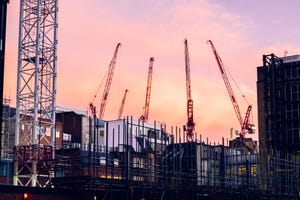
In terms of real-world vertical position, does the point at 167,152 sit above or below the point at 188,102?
below

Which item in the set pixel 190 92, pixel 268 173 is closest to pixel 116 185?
pixel 268 173

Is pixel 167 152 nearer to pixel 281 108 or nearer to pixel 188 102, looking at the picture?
pixel 281 108

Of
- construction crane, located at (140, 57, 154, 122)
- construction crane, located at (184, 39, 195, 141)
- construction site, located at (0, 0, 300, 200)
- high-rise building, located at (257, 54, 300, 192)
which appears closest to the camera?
construction site, located at (0, 0, 300, 200)

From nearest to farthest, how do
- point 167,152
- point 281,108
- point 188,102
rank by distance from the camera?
point 167,152 → point 281,108 → point 188,102

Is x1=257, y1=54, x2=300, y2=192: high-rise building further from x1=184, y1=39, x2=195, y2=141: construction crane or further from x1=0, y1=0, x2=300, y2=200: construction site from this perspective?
x1=184, y1=39, x2=195, y2=141: construction crane

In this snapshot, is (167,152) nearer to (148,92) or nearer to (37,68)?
(37,68)

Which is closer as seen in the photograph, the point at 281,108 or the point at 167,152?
the point at 167,152

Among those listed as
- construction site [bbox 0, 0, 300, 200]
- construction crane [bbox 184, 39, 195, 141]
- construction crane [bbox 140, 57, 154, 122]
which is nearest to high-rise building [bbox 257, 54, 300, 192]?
construction site [bbox 0, 0, 300, 200]

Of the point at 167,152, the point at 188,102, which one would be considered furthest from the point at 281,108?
the point at 188,102

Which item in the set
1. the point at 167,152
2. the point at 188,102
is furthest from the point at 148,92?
the point at 167,152

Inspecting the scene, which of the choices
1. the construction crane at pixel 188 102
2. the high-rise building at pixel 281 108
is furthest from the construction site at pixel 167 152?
the construction crane at pixel 188 102

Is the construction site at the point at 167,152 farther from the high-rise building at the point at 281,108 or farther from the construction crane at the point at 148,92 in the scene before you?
the construction crane at the point at 148,92

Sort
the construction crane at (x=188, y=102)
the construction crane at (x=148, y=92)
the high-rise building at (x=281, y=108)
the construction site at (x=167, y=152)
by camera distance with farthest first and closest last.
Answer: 1. the construction crane at (x=148, y=92)
2. the construction crane at (x=188, y=102)
3. the high-rise building at (x=281, y=108)
4. the construction site at (x=167, y=152)

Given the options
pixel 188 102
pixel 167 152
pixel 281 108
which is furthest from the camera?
pixel 188 102
